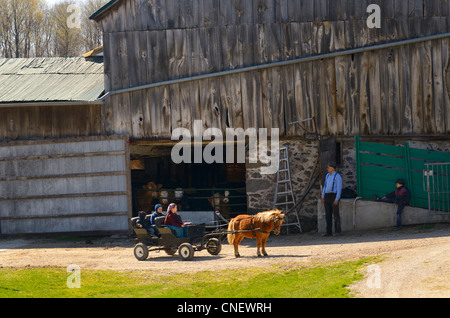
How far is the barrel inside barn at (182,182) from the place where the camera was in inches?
878

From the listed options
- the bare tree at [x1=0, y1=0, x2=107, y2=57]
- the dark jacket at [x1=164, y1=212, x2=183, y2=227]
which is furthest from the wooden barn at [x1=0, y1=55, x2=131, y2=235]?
the bare tree at [x1=0, y1=0, x2=107, y2=57]

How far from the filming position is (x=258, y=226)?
16.1 meters

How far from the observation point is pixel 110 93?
70.1ft

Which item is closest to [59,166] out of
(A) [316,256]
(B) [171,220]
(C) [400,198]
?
(B) [171,220]

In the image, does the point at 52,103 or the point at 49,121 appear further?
the point at 49,121

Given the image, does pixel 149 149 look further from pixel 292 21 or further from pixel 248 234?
pixel 248 234

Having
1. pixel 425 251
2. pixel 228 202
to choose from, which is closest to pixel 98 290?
pixel 425 251

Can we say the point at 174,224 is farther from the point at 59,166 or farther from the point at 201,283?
the point at 59,166

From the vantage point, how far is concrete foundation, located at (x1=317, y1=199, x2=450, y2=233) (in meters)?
19.1

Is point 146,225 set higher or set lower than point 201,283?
higher

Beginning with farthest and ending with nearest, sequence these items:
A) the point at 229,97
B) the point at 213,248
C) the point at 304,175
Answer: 1. the point at 229,97
2. the point at 304,175
3. the point at 213,248

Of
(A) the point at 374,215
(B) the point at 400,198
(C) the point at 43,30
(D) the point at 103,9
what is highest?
(C) the point at 43,30

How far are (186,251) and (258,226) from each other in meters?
1.83

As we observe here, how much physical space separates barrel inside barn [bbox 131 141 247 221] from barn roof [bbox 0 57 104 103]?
2510 millimetres
